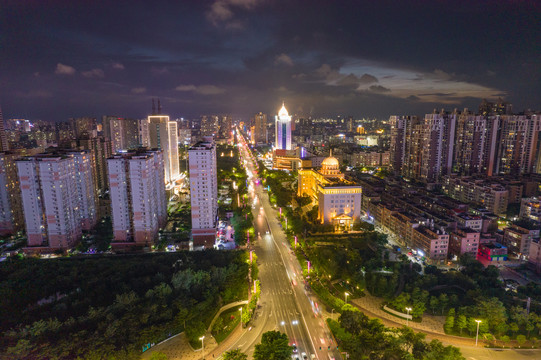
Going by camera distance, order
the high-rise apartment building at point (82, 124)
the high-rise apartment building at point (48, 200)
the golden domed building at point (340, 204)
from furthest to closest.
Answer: the high-rise apartment building at point (82, 124)
the golden domed building at point (340, 204)
the high-rise apartment building at point (48, 200)

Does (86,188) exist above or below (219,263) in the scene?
above

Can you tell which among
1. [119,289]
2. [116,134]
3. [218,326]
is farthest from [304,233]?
[116,134]

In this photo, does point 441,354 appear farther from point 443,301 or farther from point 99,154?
point 99,154

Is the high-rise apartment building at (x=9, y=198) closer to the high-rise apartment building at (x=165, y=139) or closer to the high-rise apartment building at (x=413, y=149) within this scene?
the high-rise apartment building at (x=165, y=139)

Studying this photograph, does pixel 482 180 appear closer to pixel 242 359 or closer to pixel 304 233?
pixel 304 233

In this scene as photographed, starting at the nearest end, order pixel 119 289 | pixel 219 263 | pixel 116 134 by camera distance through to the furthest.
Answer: pixel 119 289
pixel 219 263
pixel 116 134

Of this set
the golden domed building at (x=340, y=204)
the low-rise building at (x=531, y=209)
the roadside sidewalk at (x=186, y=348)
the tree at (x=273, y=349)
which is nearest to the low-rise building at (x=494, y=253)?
the low-rise building at (x=531, y=209)

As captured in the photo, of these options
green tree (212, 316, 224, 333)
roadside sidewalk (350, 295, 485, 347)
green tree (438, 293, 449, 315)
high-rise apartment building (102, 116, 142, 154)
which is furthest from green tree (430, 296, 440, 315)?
high-rise apartment building (102, 116, 142, 154)
